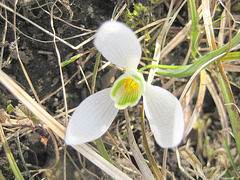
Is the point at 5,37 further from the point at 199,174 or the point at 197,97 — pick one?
the point at 199,174

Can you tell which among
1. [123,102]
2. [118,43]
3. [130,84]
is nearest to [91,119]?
[123,102]

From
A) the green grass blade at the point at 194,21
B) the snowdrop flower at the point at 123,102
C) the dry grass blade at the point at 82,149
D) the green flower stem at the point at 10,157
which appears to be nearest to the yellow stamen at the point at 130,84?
the snowdrop flower at the point at 123,102

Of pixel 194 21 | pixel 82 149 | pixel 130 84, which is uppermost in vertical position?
pixel 194 21

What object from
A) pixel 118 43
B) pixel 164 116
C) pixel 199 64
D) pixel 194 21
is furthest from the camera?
pixel 194 21

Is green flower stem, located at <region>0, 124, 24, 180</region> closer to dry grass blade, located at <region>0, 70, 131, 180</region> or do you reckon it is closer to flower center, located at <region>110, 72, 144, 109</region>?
dry grass blade, located at <region>0, 70, 131, 180</region>

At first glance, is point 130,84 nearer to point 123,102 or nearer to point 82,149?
point 123,102

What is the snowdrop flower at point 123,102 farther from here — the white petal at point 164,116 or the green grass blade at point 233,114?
the green grass blade at point 233,114

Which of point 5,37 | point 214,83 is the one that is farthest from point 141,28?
point 5,37
